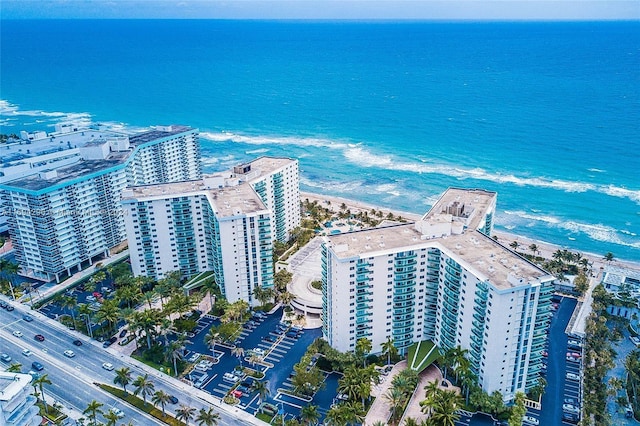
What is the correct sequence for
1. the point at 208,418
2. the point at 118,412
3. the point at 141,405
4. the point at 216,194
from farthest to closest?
the point at 216,194, the point at 141,405, the point at 118,412, the point at 208,418

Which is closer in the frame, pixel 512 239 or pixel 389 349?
pixel 389 349

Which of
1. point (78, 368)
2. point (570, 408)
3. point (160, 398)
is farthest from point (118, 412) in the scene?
point (570, 408)

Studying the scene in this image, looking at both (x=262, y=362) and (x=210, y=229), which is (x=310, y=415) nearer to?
(x=262, y=362)

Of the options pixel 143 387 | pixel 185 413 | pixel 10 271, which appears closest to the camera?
pixel 185 413

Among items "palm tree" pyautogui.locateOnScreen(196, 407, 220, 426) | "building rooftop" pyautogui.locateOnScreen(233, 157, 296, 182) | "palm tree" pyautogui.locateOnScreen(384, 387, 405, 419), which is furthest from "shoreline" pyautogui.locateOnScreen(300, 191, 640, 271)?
"palm tree" pyautogui.locateOnScreen(196, 407, 220, 426)

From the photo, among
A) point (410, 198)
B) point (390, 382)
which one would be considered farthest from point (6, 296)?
point (410, 198)

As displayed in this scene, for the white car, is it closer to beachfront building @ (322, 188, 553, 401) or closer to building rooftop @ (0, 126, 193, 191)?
beachfront building @ (322, 188, 553, 401)

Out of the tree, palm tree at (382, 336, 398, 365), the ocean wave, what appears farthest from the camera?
the ocean wave

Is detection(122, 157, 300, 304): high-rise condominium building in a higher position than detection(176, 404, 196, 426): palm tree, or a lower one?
higher
